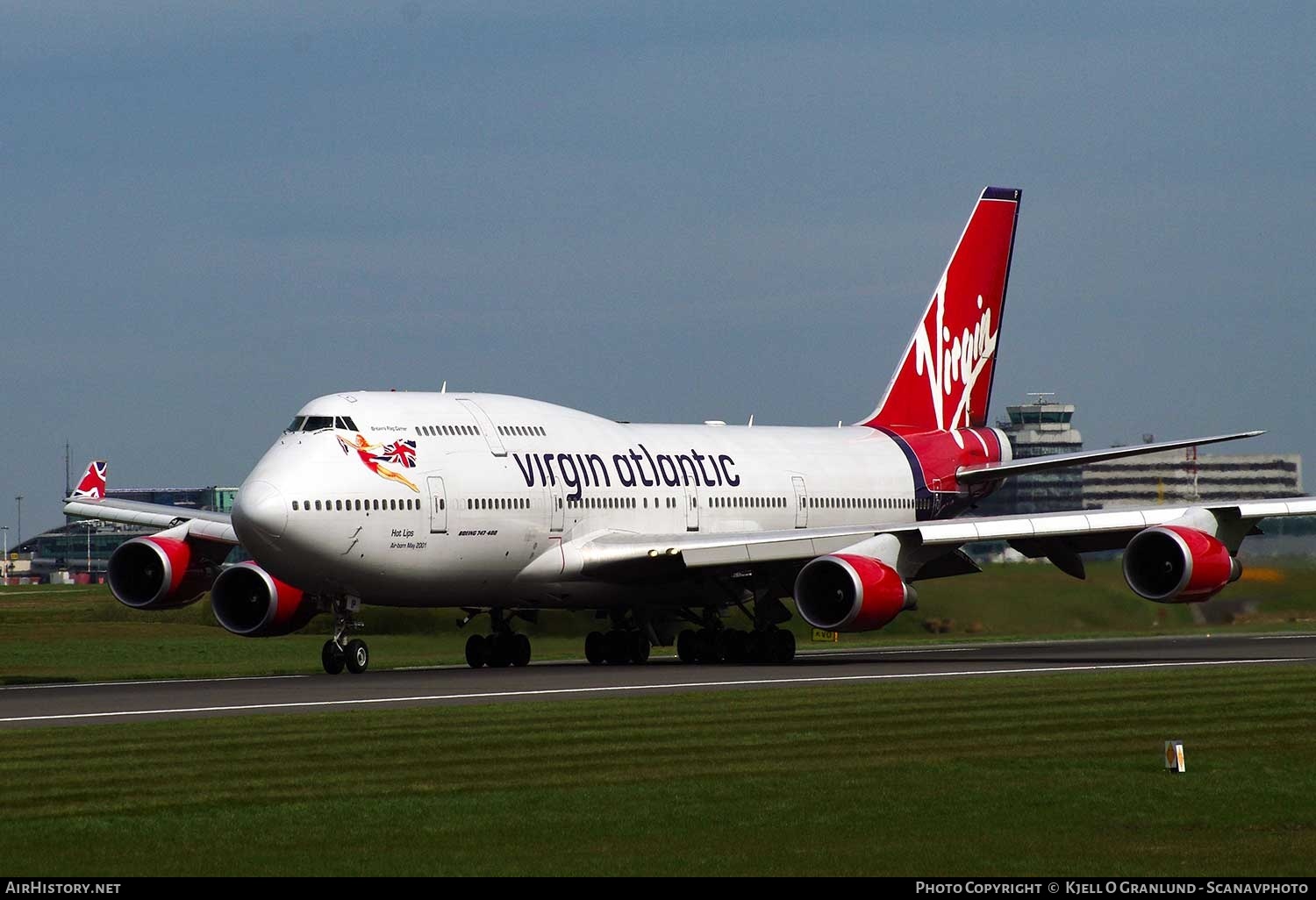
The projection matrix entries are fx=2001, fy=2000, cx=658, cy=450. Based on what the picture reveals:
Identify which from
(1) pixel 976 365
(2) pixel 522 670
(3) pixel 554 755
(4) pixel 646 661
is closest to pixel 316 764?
(3) pixel 554 755

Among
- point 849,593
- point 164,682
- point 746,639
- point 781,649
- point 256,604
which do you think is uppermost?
point 256,604

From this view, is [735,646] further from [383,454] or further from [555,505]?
[383,454]

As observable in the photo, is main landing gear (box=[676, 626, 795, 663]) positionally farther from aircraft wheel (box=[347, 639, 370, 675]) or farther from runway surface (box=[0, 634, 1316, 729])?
aircraft wheel (box=[347, 639, 370, 675])

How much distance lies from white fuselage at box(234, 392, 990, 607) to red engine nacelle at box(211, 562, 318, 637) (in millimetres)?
2745

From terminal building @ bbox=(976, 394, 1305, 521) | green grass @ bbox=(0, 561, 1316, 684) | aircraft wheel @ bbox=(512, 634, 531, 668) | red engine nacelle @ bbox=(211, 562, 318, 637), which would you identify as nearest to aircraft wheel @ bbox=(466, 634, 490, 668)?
aircraft wheel @ bbox=(512, 634, 531, 668)

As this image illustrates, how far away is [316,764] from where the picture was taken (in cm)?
1959

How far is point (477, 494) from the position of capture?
3484cm

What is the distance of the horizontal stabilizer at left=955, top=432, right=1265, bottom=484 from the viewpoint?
4016cm

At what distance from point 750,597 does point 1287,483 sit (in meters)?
74.2

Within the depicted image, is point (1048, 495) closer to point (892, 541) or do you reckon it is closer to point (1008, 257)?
point (1008, 257)

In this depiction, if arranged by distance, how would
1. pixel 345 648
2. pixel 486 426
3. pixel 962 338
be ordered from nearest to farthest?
pixel 345 648
pixel 486 426
pixel 962 338

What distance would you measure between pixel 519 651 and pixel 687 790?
67.0 ft

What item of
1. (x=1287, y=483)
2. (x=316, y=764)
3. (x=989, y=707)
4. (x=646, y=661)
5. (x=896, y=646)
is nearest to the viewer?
(x=316, y=764)

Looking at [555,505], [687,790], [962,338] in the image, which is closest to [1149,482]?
[962,338]
